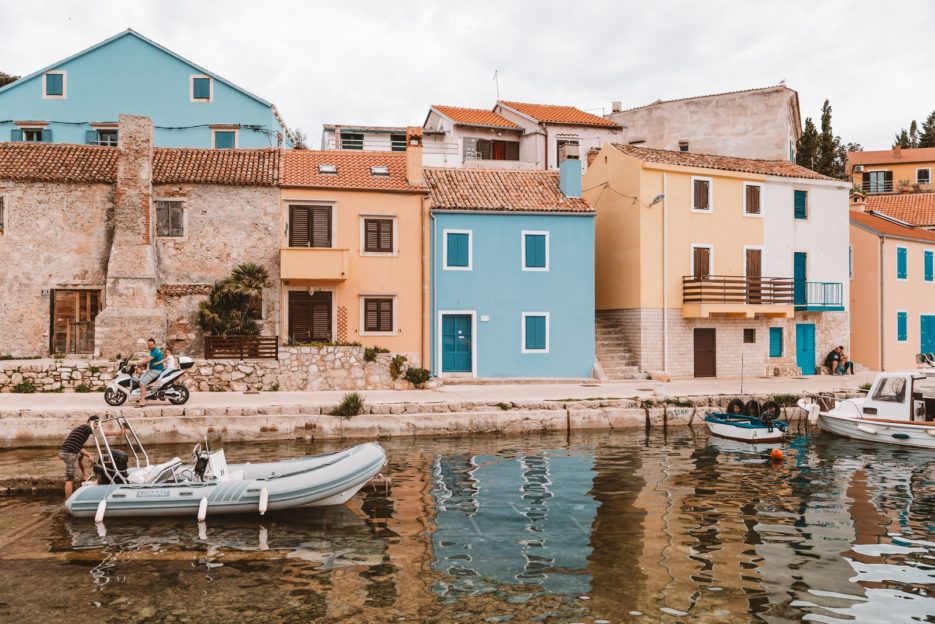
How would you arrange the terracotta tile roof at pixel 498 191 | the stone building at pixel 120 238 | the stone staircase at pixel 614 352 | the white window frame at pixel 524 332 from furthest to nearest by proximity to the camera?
the stone staircase at pixel 614 352
the terracotta tile roof at pixel 498 191
the white window frame at pixel 524 332
the stone building at pixel 120 238

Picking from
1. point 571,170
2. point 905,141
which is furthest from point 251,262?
point 905,141

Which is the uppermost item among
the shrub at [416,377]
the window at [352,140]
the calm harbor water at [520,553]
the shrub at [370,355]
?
the window at [352,140]

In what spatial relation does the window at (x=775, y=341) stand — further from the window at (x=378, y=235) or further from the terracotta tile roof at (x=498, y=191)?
the window at (x=378, y=235)

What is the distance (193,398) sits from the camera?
20828mm

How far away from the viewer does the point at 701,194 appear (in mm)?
29703

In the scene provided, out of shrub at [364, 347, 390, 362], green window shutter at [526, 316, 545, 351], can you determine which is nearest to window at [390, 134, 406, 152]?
green window shutter at [526, 316, 545, 351]

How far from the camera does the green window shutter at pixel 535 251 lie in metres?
27.9

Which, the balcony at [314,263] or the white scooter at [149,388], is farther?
the balcony at [314,263]

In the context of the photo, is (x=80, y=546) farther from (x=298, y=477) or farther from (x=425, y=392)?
(x=425, y=392)

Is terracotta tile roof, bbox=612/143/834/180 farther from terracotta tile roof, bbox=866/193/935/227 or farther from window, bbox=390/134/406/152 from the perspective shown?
window, bbox=390/134/406/152

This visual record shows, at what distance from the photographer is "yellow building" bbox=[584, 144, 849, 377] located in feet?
94.6

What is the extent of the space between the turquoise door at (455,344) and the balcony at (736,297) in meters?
8.50

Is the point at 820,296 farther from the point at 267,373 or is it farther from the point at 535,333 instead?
the point at 267,373

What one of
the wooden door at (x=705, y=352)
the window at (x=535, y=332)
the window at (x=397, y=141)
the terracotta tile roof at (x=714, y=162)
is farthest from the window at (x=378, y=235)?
the window at (x=397, y=141)
